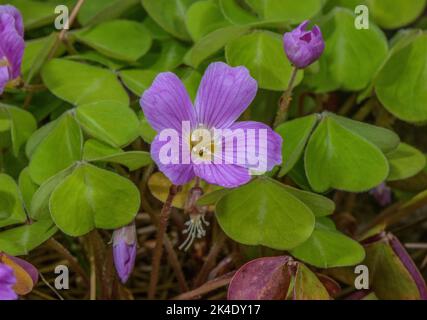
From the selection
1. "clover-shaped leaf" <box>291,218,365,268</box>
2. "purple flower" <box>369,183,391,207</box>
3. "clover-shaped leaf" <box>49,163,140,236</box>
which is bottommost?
"purple flower" <box>369,183,391,207</box>

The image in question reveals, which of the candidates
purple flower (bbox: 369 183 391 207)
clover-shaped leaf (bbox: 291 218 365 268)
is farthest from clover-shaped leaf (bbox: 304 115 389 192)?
purple flower (bbox: 369 183 391 207)

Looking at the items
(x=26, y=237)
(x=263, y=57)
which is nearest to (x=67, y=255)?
(x=26, y=237)

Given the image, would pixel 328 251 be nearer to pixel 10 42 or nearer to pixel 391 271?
pixel 391 271

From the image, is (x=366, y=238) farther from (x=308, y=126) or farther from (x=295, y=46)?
(x=295, y=46)

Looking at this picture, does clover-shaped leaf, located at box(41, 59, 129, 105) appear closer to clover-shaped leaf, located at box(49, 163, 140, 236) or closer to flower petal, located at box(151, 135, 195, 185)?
clover-shaped leaf, located at box(49, 163, 140, 236)

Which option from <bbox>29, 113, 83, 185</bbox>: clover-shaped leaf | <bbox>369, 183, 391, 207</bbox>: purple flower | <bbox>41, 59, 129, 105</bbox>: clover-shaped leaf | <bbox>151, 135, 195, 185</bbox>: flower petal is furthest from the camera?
<bbox>369, 183, 391, 207</bbox>: purple flower

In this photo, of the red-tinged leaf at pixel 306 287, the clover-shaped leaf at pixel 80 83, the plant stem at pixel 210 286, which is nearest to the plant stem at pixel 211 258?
the plant stem at pixel 210 286

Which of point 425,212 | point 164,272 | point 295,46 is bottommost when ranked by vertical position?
point 425,212
